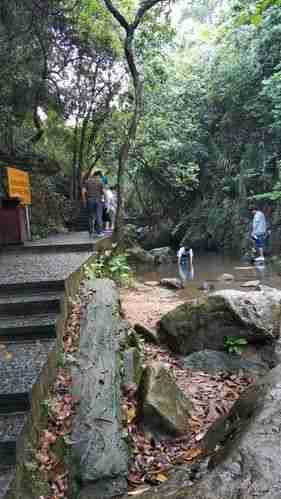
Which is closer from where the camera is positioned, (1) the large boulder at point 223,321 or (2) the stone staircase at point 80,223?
(1) the large boulder at point 223,321

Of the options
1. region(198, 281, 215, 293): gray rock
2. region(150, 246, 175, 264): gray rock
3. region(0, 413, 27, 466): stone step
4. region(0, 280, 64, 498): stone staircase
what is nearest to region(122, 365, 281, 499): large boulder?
region(0, 413, 27, 466): stone step

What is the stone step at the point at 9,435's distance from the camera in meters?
2.73

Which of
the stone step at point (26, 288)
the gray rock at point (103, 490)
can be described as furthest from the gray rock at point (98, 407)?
the stone step at point (26, 288)

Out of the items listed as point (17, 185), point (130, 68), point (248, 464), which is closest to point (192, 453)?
point (248, 464)

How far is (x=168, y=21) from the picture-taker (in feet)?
38.7

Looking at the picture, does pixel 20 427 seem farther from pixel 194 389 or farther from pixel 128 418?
pixel 194 389

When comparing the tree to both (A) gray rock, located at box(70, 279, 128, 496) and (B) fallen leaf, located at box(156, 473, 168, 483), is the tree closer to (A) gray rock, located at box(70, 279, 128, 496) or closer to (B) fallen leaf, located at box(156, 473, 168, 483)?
(A) gray rock, located at box(70, 279, 128, 496)

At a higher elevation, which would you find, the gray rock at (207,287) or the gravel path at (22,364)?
the gravel path at (22,364)

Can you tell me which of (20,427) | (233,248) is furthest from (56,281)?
(233,248)

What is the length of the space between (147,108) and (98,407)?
15592 millimetres

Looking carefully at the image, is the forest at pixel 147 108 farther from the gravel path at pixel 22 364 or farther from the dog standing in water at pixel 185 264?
the gravel path at pixel 22 364

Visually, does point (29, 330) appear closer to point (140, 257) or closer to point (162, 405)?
point (162, 405)

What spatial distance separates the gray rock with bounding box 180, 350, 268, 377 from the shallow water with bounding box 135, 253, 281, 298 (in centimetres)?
398

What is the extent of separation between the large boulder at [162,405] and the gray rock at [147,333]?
6.52 ft
